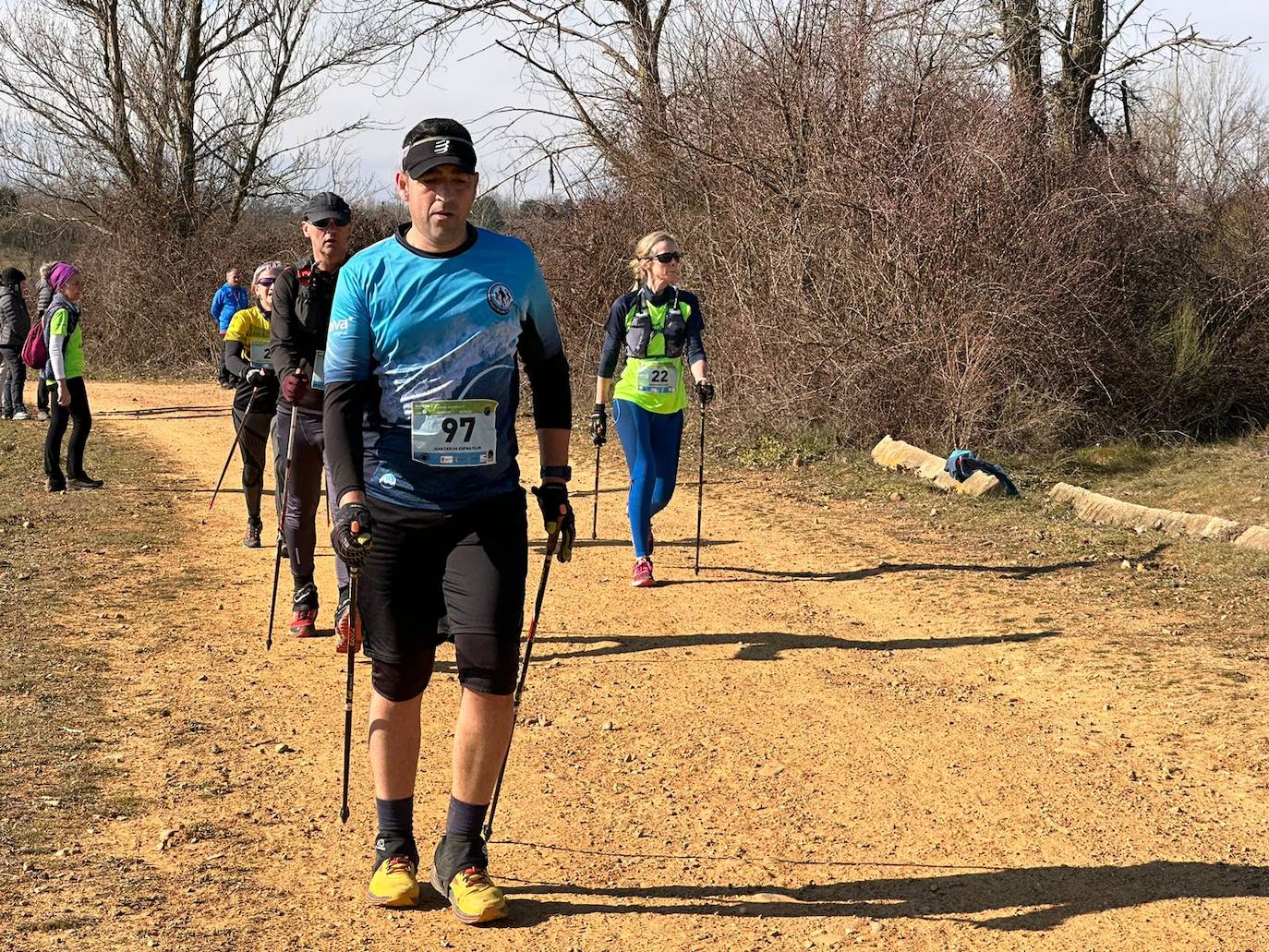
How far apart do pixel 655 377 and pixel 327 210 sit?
7.73ft

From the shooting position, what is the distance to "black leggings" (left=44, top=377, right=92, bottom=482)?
37.1 ft

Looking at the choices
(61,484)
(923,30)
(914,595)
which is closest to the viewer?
(914,595)

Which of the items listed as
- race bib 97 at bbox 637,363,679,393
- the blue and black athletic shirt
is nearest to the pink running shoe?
race bib 97 at bbox 637,363,679,393

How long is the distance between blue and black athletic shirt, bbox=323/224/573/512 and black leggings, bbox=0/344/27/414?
15.3 metres

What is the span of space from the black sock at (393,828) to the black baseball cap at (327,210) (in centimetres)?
349

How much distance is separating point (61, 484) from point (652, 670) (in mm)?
7251

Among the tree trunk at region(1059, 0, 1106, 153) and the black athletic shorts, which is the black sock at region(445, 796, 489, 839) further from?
the tree trunk at region(1059, 0, 1106, 153)

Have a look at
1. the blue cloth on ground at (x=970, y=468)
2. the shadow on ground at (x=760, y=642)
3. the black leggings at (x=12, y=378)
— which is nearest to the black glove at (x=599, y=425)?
the shadow on ground at (x=760, y=642)

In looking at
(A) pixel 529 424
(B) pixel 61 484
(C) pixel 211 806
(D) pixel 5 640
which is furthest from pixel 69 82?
(C) pixel 211 806

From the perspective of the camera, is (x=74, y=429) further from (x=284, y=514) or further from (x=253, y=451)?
(x=284, y=514)

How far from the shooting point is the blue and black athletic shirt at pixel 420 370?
3801 mm

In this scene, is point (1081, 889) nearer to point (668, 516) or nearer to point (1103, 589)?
point (1103, 589)

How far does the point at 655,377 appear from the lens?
805 cm

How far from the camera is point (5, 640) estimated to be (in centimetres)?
680
